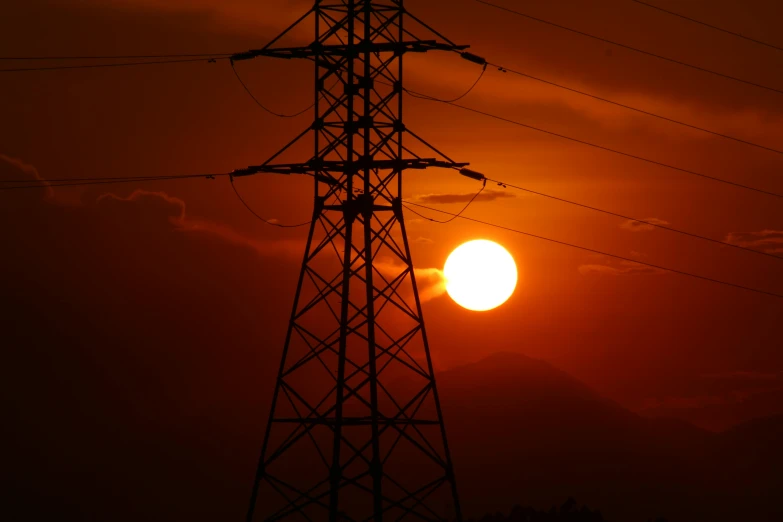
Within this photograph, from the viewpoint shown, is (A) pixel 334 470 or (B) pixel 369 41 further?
(B) pixel 369 41

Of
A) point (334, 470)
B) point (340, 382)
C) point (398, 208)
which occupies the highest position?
point (398, 208)

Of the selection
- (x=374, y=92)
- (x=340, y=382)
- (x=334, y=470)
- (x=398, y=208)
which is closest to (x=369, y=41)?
(x=374, y=92)

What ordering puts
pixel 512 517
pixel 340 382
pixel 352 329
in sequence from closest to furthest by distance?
pixel 340 382, pixel 352 329, pixel 512 517

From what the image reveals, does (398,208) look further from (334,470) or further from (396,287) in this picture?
(334,470)

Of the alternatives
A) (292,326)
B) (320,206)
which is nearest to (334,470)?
(292,326)

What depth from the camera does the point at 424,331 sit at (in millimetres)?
41438

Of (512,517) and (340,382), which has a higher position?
(340,382)

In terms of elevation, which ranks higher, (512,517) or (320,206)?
(320,206)

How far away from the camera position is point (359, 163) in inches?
1603

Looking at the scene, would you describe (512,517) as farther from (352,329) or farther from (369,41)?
(369,41)

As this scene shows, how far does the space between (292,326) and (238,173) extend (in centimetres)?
646

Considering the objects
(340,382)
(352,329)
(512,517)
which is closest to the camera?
(340,382)

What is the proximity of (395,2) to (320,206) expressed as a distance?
8331 mm

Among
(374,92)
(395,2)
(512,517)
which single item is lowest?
(512,517)
